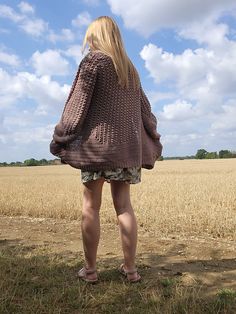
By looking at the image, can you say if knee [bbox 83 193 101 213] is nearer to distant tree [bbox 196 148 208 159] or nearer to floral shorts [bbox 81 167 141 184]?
floral shorts [bbox 81 167 141 184]

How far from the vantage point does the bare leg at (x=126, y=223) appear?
360 cm

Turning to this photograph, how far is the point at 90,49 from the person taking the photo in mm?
3529

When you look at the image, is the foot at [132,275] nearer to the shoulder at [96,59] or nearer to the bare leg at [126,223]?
the bare leg at [126,223]

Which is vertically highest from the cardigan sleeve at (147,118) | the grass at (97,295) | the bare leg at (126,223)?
the cardigan sleeve at (147,118)

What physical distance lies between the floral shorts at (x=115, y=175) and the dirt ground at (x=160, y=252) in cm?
90

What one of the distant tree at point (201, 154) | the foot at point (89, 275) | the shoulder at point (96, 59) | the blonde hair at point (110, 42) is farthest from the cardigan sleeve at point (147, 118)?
the distant tree at point (201, 154)

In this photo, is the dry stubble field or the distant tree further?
the distant tree

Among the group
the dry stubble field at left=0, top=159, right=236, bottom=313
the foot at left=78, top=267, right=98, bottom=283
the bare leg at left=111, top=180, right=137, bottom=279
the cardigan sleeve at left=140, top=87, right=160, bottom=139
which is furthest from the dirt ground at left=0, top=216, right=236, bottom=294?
the cardigan sleeve at left=140, top=87, right=160, bottom=139

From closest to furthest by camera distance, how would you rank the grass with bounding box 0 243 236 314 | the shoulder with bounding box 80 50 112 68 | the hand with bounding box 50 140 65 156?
the grass with bounding box 0 243 236 314 < the shoulder with bounding box 80 50 112 68 < the hand with bounding box 50 140 65 156

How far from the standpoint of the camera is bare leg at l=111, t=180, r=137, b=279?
3.60 meters

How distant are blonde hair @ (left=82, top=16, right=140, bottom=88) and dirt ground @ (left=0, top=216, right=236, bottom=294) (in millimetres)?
1716

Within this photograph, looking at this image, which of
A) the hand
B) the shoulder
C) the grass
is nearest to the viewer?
the grass

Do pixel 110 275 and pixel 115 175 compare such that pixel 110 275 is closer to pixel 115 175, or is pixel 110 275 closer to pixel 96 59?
pixel 115 175

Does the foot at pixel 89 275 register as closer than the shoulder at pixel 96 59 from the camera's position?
No
